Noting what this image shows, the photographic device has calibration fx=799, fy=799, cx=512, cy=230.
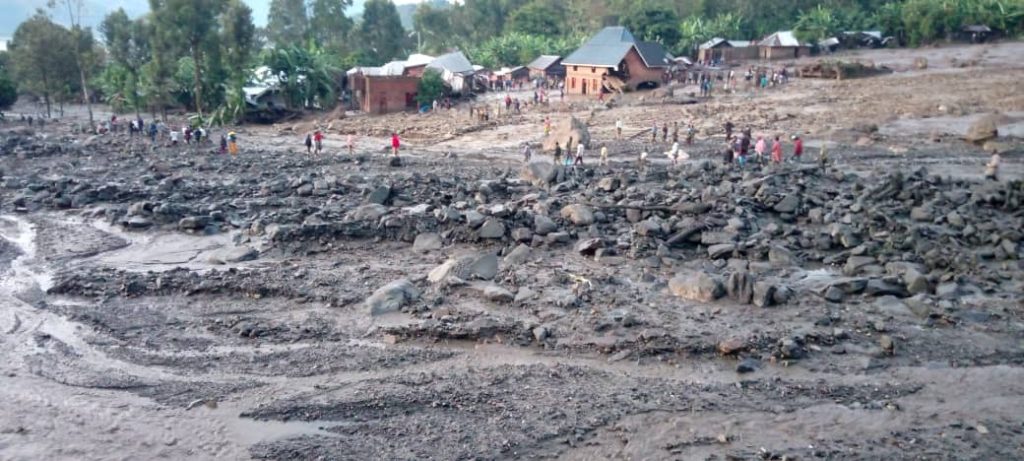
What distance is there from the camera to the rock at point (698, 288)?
37.7 ft

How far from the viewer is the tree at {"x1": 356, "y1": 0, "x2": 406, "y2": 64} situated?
59.8 meters

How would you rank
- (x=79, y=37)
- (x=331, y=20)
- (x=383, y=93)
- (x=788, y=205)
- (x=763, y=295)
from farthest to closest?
(x=331, y=20), (x=383, y=93), (x=79, y=37), (x=788, y=205), (x=763, y=295)

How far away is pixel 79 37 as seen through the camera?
37.6 m

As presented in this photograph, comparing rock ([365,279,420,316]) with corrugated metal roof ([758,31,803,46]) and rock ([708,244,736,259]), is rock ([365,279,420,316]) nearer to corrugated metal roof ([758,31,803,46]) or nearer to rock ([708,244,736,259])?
rock ([708,244,736,259])

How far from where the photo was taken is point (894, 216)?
15445 mm

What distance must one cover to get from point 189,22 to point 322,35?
27.9m

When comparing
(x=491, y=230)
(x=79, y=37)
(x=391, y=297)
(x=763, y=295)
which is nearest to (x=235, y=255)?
(x=391, y=297)

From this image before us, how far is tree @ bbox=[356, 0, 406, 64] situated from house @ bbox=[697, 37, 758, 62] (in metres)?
22.7

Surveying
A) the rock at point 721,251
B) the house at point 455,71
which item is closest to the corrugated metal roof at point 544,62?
the house at point 455,71

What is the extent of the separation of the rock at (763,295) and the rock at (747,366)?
187 cm

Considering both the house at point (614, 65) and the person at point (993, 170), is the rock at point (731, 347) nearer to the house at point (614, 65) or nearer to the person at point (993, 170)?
the person at point (993, 170)

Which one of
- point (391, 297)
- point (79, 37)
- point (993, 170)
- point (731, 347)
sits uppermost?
point (79, 37)

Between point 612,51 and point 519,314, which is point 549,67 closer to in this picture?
point 612,51

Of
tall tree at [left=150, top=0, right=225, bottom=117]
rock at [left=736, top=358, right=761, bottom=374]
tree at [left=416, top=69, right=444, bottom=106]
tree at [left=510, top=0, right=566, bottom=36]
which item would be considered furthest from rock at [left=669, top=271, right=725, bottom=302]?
tree at [left=510, top=0, right=566, bottom=36]
